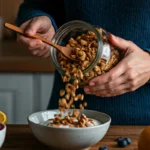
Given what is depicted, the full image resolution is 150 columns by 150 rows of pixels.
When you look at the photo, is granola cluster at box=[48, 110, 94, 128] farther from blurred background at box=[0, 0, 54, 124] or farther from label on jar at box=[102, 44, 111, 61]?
blurred background at box=[0, 0, 54, 124]

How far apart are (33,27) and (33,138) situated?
25 cm

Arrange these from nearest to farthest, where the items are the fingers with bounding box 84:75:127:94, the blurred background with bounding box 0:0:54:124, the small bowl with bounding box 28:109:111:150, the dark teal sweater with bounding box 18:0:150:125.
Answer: the small bowl with bounding box 28:109:111:150 < the fingers with bounding box 84:75:127:94 < the dark teal sweater with bounding box 18:0:150:125 < the blurred background with bounding box 0:0:54:124

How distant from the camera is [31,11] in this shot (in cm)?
117

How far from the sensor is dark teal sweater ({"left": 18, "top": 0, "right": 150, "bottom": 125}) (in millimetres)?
1098

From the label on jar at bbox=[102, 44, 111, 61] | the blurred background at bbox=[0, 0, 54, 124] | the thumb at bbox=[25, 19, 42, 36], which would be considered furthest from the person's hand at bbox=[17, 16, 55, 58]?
the blurred background at bbox=[0, 0, 54, 124]

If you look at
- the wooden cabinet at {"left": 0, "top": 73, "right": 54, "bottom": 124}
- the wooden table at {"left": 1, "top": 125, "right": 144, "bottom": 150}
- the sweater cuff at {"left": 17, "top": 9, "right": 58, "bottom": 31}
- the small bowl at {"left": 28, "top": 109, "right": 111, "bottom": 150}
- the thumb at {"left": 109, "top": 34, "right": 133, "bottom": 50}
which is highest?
the sweater cuff at {"left": 17, "top": 9, "right": 58, "bottom": 31}

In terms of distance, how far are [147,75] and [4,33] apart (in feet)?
4.71

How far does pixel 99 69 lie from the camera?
92cm

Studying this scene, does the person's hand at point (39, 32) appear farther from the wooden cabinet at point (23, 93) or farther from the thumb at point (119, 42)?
the wooden cabinet at point (23, 93)

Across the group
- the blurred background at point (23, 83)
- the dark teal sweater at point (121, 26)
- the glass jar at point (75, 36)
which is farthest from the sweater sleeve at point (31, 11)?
the blurred background at point (23, 83)

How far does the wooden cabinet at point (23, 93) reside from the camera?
73.2 inches

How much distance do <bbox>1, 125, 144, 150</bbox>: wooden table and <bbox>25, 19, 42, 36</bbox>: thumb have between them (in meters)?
0.23

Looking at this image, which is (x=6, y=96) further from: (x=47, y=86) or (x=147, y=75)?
(x=147, y=75)

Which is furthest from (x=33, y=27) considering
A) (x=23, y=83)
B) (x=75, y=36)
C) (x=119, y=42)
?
(x=23, y=83)
